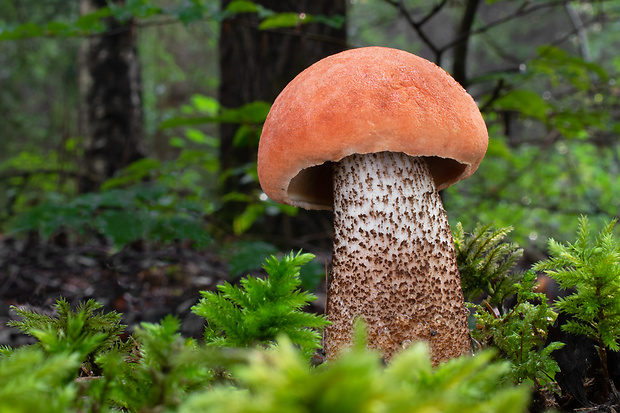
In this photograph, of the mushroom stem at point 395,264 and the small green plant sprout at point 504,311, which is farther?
the mushroom stem at point 395,264

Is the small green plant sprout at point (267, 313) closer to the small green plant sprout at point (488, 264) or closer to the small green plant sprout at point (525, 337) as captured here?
the small green plant sprout at point (525, 337)

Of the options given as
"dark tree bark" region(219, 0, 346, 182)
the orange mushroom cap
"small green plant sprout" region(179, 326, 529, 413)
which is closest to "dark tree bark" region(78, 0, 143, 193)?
"dark tree bark" region(219, 0, 346, 182)

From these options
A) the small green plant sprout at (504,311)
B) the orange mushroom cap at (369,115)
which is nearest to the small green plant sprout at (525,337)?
the small green plant sprout at (504,311)

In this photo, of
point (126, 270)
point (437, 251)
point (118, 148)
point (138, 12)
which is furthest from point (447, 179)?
point (118, 148)

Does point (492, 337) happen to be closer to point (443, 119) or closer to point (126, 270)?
point (443, 119)

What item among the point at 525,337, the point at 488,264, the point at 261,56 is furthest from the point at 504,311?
the point at 261,56

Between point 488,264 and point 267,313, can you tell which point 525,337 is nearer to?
point 488,264
